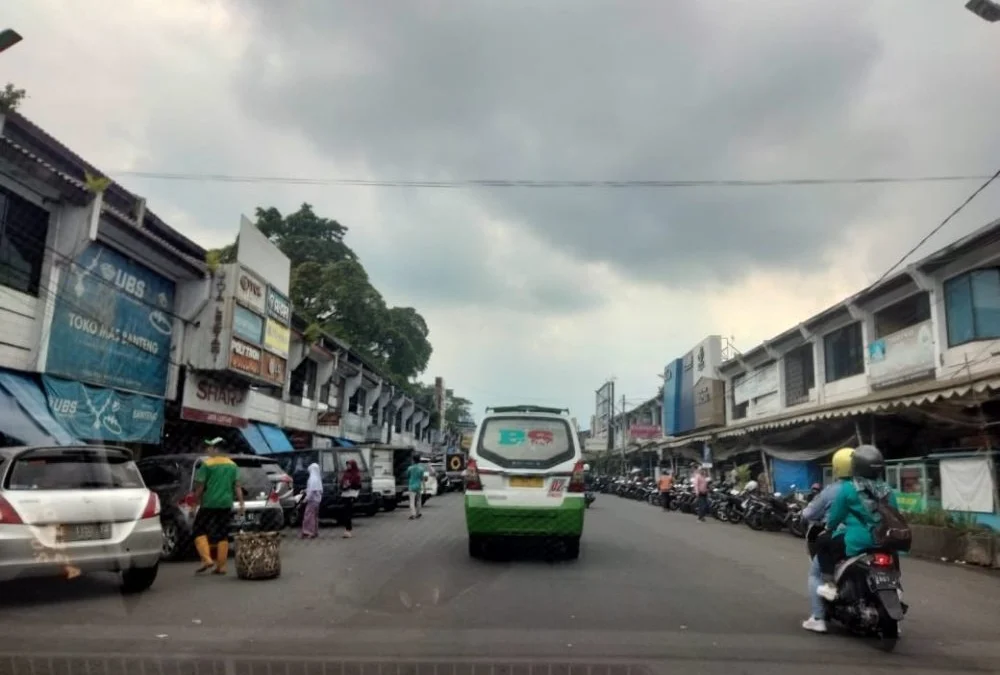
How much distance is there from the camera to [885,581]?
6.89m

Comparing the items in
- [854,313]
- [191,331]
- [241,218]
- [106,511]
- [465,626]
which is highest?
[241,218]

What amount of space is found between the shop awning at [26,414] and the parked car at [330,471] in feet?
19.2

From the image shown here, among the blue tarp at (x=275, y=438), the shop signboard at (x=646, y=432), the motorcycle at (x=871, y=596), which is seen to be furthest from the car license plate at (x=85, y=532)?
the shop signboard at (x=646, y=432)

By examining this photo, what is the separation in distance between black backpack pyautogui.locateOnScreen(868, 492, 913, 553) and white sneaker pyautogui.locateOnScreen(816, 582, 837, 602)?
57 centimetres

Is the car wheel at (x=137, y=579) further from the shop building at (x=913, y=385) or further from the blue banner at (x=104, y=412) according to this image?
the shop building at (x=913, y=385)

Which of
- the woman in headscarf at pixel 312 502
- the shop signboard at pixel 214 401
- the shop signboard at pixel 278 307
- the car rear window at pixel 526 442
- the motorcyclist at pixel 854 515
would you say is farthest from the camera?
the shop signboard at pixel 278 307

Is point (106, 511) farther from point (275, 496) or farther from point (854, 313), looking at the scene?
point (854, 313)

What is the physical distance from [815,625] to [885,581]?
0.88 meters

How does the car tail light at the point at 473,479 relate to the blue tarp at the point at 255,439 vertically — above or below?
below

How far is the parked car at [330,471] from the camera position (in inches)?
753

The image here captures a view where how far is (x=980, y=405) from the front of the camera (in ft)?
48.1

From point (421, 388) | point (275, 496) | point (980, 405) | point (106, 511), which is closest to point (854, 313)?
point (980, 405)

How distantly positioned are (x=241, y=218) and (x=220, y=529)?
14.0m

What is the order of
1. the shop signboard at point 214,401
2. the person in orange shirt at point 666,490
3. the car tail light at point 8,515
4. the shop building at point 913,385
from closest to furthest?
A: the car tail light at point 8,515
the shop building at point 913,385
the shop signboard at point 214,401
the person in orange shirt at point 666,490
